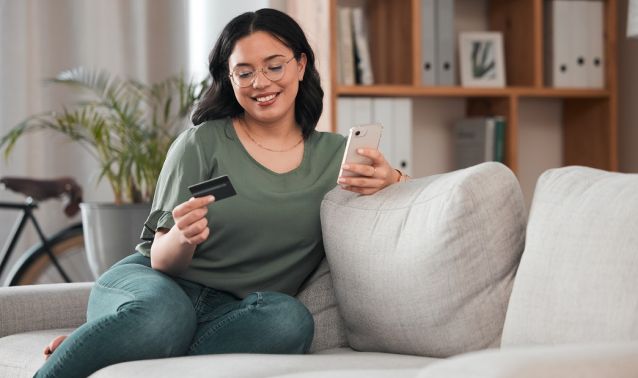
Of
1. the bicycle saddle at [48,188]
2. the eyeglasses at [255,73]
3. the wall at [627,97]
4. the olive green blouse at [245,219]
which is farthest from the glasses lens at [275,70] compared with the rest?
the wall at [627,97]

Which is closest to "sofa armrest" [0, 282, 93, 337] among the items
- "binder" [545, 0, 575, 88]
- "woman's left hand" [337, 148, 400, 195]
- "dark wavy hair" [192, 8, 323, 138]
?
"dark wavy hair" [192, 8, 323, 138]

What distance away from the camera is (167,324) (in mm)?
1845

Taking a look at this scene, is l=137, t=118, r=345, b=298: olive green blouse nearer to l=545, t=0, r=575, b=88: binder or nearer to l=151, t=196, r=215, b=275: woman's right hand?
l=151, t=196, r=215, b=275: woman's right hand

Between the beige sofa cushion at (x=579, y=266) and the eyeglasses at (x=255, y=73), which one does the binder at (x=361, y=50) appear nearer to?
the eyeglasses at (x=255, y=73)

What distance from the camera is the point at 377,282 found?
187 centimetres

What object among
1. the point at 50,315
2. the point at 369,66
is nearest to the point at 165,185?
the point at 50,315

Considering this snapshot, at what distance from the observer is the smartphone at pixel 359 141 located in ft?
6.51

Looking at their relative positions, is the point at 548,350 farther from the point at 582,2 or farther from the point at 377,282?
the point at 582,2

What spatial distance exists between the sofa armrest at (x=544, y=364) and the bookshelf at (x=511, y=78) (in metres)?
2.52

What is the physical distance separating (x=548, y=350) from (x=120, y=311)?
0.91 metres

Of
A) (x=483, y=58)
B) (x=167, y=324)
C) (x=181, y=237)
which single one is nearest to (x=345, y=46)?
(x=483, y=58)

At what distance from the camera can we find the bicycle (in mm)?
3635

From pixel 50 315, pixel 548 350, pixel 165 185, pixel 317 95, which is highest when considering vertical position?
pixel 317 95

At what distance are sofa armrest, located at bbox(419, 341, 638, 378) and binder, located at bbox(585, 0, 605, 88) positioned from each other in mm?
3002
